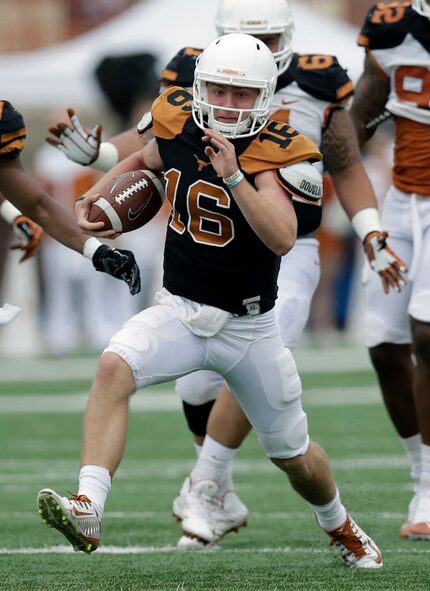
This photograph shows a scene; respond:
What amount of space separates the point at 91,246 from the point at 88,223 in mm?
163

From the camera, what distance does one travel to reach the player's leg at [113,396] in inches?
165

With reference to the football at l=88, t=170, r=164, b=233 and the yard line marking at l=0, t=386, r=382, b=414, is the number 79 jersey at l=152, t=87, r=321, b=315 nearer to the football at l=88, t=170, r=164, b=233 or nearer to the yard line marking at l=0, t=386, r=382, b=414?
the football at l=88, t=170, r=164, b=233

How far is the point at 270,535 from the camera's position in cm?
565

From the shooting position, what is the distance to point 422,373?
561cm

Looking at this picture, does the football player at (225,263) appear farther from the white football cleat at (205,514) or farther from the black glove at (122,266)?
the white football cleat at (205,514)

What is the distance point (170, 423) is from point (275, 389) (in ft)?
14.3

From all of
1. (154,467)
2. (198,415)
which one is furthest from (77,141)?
(154,467)

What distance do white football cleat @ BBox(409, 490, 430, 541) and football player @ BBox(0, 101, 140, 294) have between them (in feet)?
4.83

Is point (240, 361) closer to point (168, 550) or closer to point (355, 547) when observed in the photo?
point (355, 547)

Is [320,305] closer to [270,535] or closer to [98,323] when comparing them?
[98,323]

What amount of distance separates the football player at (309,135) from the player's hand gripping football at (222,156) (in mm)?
1042

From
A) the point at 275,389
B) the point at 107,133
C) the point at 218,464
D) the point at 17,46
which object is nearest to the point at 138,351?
the point at 275,389

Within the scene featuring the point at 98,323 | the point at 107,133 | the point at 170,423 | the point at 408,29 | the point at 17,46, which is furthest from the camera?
the point at 17,46

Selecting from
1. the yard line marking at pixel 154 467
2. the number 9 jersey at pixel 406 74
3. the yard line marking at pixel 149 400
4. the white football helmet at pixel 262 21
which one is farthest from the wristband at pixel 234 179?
the yard line marking at pixel 149 400
